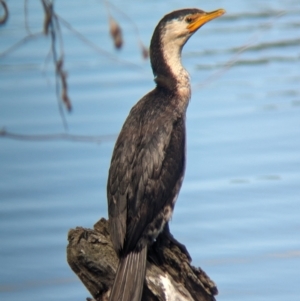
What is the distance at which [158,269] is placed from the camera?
6.22 m

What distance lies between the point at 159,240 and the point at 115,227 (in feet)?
1.10

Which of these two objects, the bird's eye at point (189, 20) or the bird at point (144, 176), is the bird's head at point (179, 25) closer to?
the bird's eye at point (189, 20)

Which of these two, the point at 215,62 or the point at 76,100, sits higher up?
the point at 215,62

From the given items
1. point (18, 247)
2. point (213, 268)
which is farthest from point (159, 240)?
point (18, 247)

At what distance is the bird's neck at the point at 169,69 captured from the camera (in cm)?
704

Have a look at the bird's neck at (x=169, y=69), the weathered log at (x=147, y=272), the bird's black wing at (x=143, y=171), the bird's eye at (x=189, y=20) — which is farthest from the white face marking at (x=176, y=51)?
the weathered log at (x=147, y=272)

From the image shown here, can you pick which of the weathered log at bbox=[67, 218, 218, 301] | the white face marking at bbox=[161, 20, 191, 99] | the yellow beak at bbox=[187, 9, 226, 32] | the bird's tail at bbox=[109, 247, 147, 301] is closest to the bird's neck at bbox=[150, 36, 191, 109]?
the white face marking at bbox=[161, 20, 191, 99]

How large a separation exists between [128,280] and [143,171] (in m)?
0.72

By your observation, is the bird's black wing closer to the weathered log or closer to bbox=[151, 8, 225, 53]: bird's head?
the weathered log

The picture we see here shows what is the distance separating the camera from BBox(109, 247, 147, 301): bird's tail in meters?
5.94

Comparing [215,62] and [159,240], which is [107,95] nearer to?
[215,62]

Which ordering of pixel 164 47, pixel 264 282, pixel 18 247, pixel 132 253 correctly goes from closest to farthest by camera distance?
pixel 132 253 → pixel 164 47 → pixel 264 282 → pixel 18 247

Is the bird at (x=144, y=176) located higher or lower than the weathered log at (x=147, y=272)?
higher

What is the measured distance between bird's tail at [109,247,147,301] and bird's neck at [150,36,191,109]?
129cm
